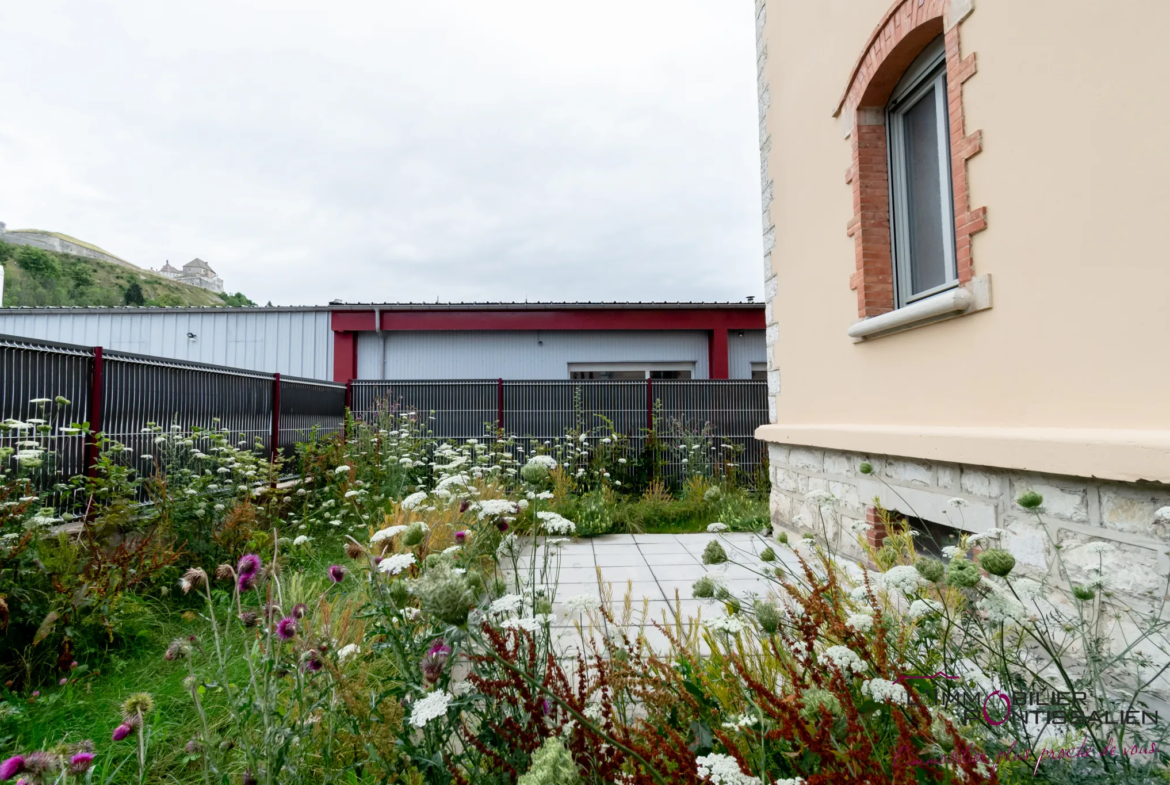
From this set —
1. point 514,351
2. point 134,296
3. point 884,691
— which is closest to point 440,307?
point 514,351

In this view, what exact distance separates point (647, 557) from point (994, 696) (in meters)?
3.80

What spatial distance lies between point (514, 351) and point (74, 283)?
74703 millimetres

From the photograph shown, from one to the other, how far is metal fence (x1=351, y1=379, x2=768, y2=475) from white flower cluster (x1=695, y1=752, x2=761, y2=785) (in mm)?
8082

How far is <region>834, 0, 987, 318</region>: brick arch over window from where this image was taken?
3.07 m

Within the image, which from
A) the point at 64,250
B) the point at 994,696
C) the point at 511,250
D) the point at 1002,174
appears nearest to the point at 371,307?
the point at 1002,174

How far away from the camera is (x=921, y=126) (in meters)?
3.73

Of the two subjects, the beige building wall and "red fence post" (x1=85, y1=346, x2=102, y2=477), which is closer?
the beige building wall

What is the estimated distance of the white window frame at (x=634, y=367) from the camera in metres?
12.2

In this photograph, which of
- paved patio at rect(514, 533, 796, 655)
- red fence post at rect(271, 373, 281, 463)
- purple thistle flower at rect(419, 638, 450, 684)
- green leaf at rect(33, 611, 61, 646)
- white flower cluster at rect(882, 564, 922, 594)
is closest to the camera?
purple thistle flower at rect(419, 638, 450, 684)

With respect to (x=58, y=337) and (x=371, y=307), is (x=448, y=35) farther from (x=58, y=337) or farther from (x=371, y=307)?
(x=58, y=337)

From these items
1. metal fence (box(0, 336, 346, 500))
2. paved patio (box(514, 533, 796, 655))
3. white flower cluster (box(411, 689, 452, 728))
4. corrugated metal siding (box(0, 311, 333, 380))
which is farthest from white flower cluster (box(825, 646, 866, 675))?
corrugated metal siding (box(0, 311, 333, 380))

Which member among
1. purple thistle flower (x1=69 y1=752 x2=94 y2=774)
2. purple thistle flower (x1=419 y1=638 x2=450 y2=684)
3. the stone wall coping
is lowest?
purple thistle flower (x1=69 y1=752 x2=94 y2=774)

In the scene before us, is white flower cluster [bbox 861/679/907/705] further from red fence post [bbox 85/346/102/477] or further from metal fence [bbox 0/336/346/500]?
red fence post [bbox 85/346/102/477]

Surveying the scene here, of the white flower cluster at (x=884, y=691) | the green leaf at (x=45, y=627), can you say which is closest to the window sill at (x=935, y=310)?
the white flower cluster at (x=884, y=691)
